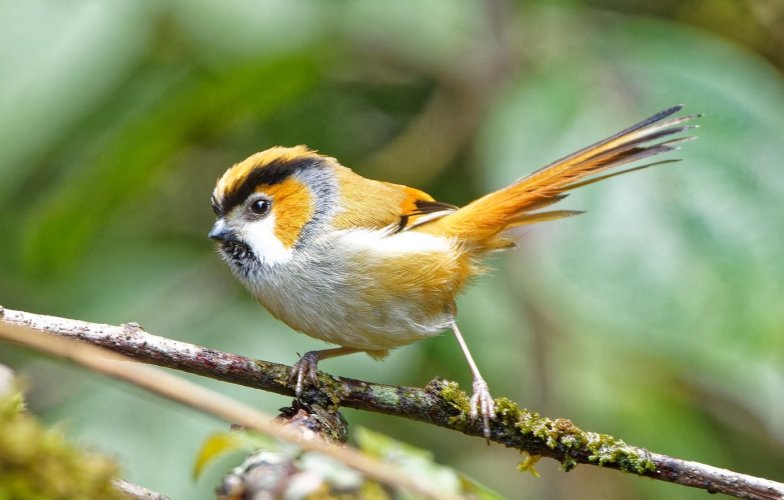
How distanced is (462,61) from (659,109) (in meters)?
0.95

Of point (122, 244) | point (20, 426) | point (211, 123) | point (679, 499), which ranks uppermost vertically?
point (211, 123)

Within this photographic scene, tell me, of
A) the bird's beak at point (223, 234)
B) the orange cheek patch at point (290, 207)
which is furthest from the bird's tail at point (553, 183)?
the bird's beak at point (223, 234)

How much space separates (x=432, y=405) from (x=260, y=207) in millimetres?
1418

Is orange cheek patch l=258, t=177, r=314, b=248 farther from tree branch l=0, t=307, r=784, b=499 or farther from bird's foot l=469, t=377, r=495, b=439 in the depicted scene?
tree branch l=0, t=307, r=784, b=499

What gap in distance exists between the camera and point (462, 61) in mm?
3932

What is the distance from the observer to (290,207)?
321 cm

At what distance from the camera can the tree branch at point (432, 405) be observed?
1.76 m

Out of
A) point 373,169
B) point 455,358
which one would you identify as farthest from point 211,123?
point 455,358

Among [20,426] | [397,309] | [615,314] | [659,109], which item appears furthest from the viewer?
[659,109]

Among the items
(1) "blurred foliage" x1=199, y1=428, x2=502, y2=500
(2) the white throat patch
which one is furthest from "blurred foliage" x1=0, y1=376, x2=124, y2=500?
(2) the white throat patch

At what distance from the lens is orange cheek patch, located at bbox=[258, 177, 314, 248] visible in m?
3.11

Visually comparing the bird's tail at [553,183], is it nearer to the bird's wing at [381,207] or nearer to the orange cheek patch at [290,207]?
the bird's wing at [381,207]

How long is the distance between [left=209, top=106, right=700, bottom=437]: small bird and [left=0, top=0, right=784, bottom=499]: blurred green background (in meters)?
0.12

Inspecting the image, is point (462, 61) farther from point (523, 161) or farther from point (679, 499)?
point (679, 499)
